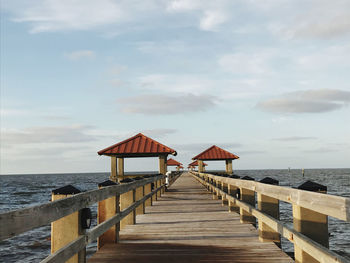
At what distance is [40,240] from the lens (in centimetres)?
1536

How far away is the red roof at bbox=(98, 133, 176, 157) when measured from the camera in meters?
19.9

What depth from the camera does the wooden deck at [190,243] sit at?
4484 mm

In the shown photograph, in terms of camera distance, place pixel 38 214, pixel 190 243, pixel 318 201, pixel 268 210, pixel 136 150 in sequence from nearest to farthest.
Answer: pixel 38 214
pixel 318 201
pixel 268 210
pixel 190 243
pixel 136 150

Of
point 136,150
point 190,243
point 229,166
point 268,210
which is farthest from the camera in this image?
point 229,166

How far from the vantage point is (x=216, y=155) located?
30.3 metres

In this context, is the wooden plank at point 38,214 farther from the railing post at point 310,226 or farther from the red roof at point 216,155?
the red roof at point 216,155

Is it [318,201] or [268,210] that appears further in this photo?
[268,210]

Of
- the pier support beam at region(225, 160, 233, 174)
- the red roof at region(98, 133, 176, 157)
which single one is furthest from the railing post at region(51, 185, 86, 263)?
the pier support beam at region(225, 160, 233, 174)

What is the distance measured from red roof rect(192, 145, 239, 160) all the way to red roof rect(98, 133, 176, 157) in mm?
10334

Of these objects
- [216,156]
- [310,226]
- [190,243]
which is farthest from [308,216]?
[216,156]

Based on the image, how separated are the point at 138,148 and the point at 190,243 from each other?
15.1 metres

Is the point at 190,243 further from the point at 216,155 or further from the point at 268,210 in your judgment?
the point at 216,155

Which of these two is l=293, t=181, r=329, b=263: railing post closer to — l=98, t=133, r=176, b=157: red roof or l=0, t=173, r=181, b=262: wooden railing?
l=0, t=173, r=181, b=262: wooden railing

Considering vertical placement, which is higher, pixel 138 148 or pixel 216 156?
pixel 138 148
